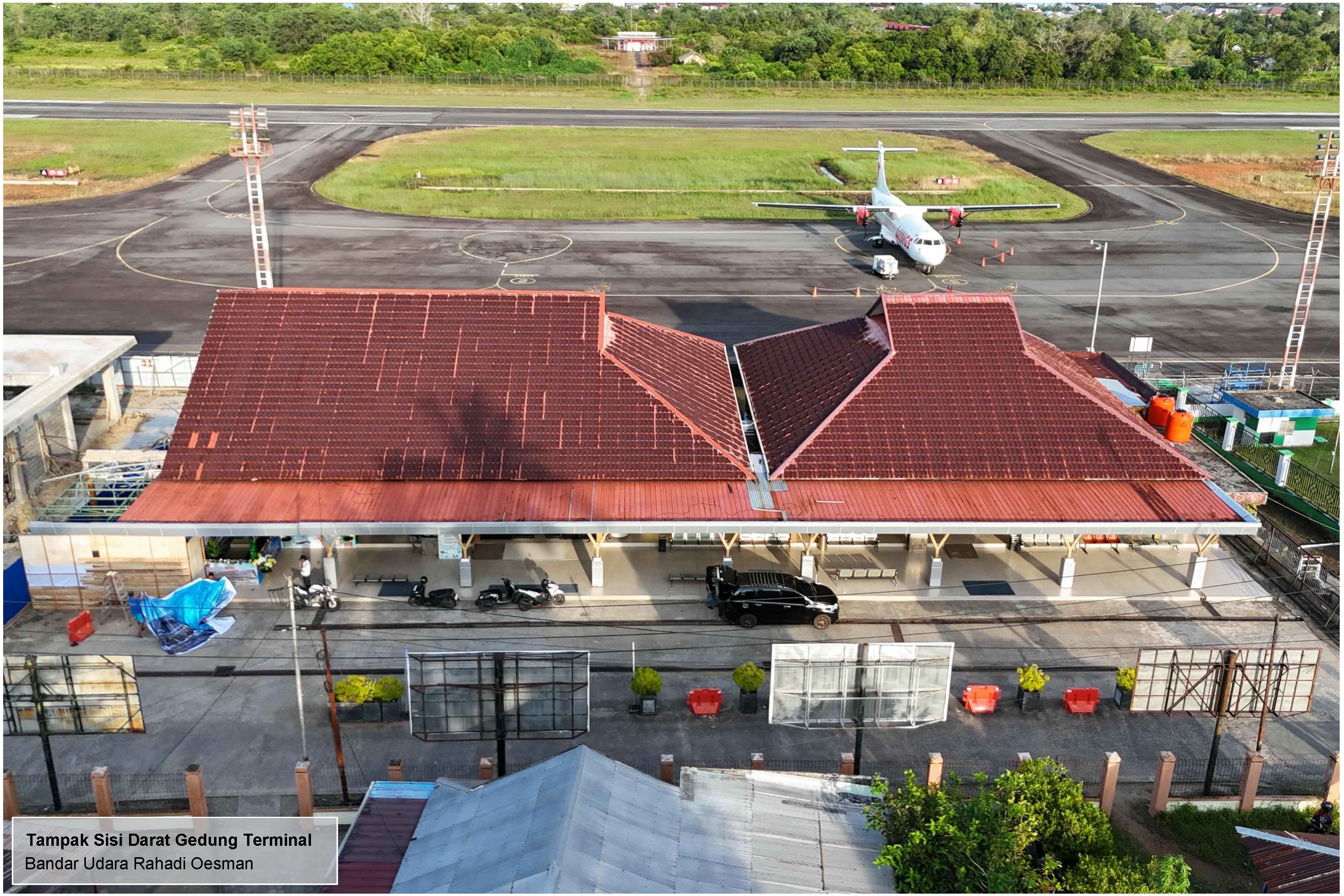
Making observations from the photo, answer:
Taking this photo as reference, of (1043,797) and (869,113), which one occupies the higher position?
(869,113)

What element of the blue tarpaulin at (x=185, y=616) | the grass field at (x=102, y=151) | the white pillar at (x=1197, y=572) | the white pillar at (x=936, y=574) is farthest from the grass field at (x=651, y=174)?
the blue tarpaulin at (x=185, y=616)

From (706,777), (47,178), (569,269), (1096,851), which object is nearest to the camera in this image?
(1096,851)

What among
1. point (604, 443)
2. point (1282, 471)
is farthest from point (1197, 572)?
point (604, 443)

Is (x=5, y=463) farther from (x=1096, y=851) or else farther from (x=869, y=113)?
(x=869, y=113)

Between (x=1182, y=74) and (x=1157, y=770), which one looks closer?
(x=1157, y=770)

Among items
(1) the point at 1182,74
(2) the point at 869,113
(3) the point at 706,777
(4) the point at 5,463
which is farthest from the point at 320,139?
(1) the point at 1182,74

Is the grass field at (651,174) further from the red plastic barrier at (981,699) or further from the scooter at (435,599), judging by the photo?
the red plastic barrier at (981,699)

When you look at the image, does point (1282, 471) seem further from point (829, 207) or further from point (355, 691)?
point (829, 207)
